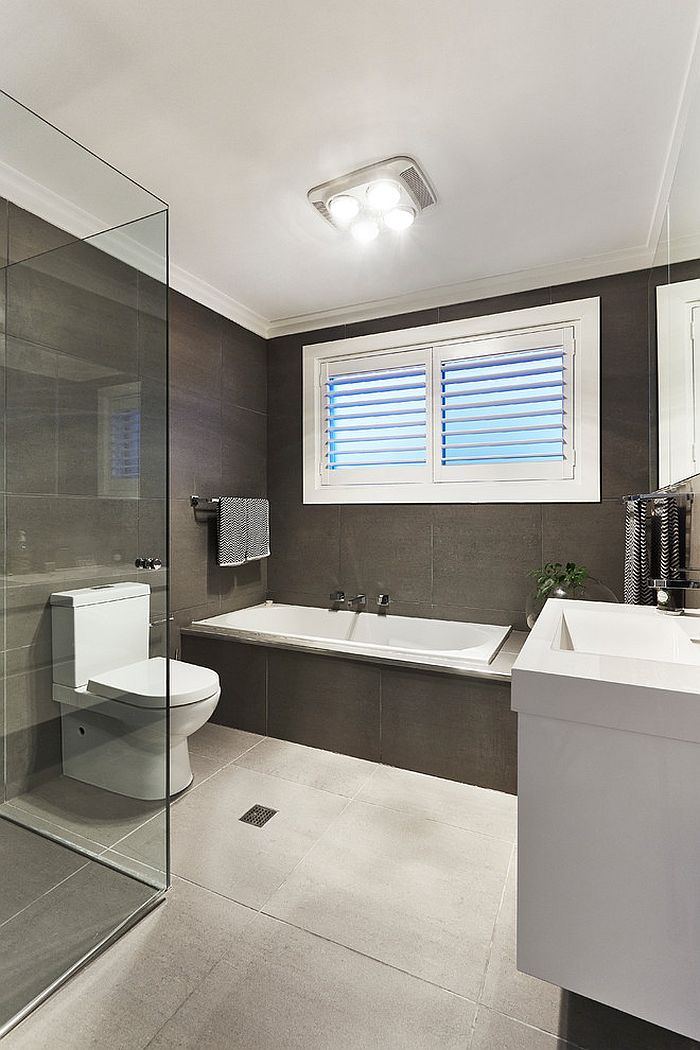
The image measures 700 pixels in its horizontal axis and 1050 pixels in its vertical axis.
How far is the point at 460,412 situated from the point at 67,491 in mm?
2245

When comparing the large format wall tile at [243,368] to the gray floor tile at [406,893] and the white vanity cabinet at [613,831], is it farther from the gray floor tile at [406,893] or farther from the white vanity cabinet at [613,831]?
the white vanity cabinet at [613,831]

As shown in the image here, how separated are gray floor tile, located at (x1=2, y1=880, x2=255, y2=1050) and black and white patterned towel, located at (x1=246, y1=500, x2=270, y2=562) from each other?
1988mm

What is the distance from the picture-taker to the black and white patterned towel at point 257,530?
342 centimetres

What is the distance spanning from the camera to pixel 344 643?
8.95 ft

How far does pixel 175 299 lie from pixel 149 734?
2.30 meters

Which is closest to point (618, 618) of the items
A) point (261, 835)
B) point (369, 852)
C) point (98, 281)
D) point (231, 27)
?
Answer: point (369, 852)

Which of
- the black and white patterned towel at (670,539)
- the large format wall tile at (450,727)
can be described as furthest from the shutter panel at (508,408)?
the large format wall tile at (450,727)

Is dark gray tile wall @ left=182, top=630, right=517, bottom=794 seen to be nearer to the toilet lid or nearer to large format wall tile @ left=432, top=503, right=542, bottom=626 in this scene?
large format wall tile @ left=432, top=503, right=542, bottom=626

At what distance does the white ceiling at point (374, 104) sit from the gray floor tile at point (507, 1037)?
251cm

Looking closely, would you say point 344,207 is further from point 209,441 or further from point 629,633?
point 629,633

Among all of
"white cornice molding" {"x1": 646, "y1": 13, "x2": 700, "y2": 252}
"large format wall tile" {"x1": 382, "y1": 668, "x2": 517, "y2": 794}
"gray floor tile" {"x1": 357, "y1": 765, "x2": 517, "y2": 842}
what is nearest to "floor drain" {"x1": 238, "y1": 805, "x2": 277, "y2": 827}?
"gray floor tile" {"x1": 357, "y1": 765, "x2": 517, "y2": 842}

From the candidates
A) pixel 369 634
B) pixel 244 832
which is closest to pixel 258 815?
pixel 244 832

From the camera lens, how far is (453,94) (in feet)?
5.58

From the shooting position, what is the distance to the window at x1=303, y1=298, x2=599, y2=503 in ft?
9.49
